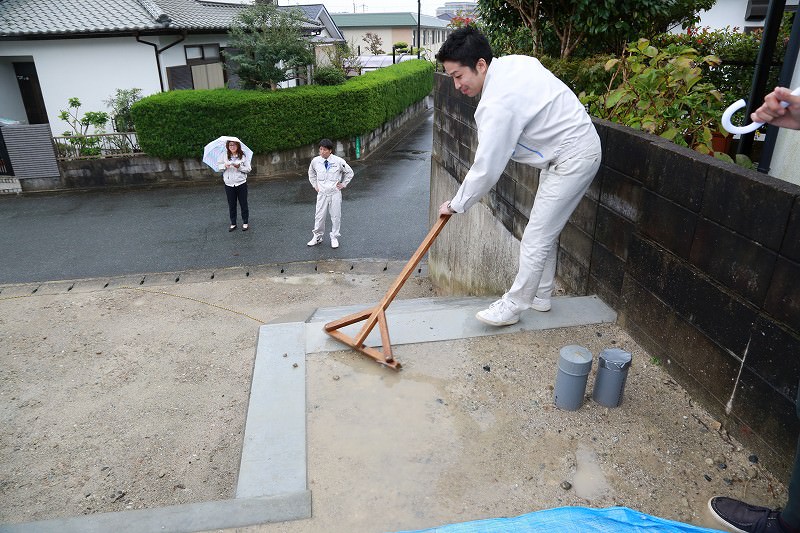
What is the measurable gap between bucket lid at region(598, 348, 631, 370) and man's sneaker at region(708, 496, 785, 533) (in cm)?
69

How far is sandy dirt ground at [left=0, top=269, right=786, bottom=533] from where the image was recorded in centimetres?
239

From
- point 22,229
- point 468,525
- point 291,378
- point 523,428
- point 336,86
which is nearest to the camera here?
point 468,525

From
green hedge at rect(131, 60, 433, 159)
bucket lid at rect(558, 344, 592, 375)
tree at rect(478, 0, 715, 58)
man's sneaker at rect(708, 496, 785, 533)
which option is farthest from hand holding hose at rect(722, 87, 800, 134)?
green hedge at rect(131, 60, 433, 159)

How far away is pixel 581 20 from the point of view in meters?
6.63

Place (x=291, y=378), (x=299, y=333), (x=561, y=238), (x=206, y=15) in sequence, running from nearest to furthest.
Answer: (x=291, y=378), (x=299, y=333), (x=561, y=238), (x=206, y=15)

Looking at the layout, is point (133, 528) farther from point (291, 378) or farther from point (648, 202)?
point (648, 202)

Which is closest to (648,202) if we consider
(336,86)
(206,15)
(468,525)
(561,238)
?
(561,238)

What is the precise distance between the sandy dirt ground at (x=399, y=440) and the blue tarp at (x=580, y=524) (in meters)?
0.09

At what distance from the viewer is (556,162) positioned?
3.32 meters

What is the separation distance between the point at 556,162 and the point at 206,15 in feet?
59.6

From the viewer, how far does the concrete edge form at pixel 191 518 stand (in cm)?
231

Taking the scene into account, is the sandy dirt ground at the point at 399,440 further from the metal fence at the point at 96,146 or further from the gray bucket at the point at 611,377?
the metal fence at the point at 96,146

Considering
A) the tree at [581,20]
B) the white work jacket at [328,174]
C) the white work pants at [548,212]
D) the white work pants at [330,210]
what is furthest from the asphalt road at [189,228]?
the white work pants at [548,212]

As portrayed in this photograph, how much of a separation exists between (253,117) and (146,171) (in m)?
3.06
